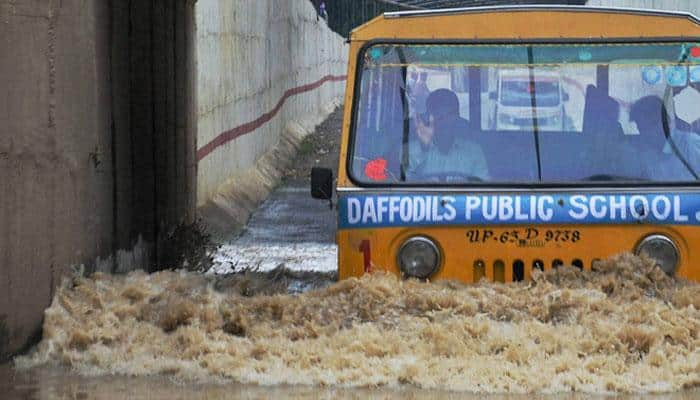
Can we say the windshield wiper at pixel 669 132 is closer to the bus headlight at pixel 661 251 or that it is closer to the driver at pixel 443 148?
the bus headlight at pixel 661 251

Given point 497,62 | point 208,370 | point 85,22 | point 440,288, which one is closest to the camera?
point 208,370

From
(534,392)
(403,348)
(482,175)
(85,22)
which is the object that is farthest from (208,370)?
(85,22)

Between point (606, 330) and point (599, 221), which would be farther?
point (599, 221)

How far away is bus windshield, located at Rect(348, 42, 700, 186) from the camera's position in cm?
1220

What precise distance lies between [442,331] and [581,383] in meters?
1.27

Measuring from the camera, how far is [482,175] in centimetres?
1216

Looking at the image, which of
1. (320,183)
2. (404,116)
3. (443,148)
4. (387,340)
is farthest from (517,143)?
(387,340)

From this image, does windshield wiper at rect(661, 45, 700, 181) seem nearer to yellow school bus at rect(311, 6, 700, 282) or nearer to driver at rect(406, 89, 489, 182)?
yellow school bus at rect(311, 6, 700, 282)

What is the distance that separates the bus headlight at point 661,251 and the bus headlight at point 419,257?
1.36 metres

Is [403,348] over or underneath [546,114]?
underneath

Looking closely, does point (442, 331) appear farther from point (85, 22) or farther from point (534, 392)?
point (85, 22)

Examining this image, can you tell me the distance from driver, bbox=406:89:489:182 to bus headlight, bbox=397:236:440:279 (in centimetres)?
52

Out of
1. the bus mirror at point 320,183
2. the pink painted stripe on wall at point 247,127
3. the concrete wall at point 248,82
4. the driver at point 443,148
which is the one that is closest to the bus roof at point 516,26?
the driver at point 443,148

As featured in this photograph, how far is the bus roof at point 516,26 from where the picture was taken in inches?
493
